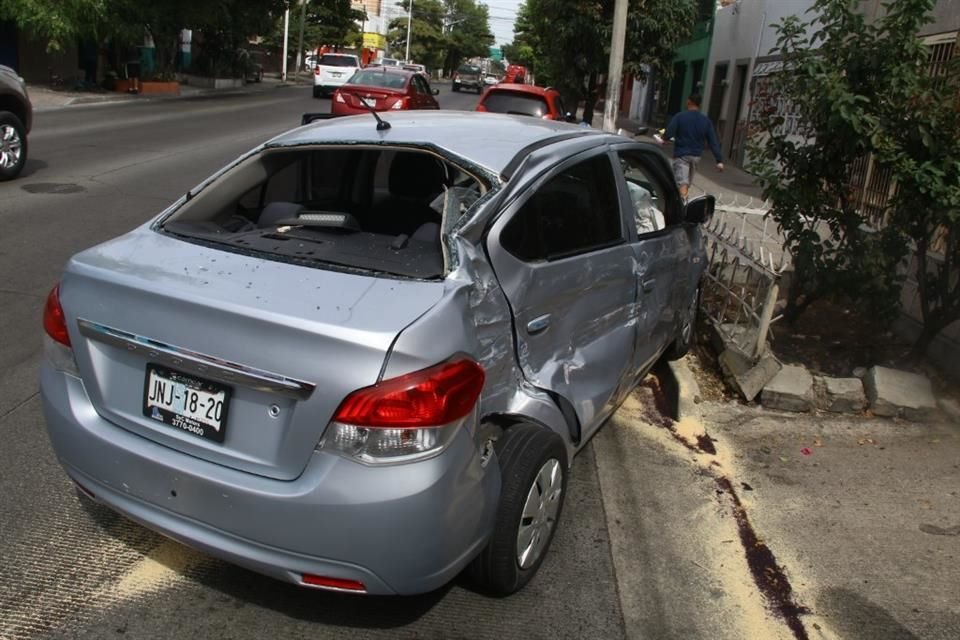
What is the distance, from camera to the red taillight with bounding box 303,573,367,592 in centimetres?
259

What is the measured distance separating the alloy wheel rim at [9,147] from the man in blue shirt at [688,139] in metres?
8.86

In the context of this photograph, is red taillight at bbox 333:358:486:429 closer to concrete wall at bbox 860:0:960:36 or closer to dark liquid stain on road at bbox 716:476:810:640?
dark liquid stain on road at bbox 716:476:810:640

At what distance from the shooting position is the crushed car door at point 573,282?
10.4ft

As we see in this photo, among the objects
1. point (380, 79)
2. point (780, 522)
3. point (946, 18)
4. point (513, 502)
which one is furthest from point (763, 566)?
point (380, 79)

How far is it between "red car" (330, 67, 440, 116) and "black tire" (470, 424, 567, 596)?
1488 cm

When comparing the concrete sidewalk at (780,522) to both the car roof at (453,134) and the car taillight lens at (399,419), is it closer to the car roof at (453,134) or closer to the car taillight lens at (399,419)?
the car taillight lens at (399,419)

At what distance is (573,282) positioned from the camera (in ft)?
11.5

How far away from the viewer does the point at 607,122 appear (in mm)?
16266

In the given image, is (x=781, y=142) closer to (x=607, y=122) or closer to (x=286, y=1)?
(x=607, y=122)

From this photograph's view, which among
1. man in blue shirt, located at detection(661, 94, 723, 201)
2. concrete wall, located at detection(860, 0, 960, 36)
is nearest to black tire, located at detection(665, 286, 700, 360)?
concrete wall, located at detection(860, 0, 960, 36)

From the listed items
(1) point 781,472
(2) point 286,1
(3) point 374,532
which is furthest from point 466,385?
(2) point 286,1

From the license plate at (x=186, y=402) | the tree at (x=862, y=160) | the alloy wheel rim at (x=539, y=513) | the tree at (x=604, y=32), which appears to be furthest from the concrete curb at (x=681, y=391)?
the tree at (x=604, y=32)

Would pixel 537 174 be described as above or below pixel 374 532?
above

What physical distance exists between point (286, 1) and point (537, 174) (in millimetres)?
37852
